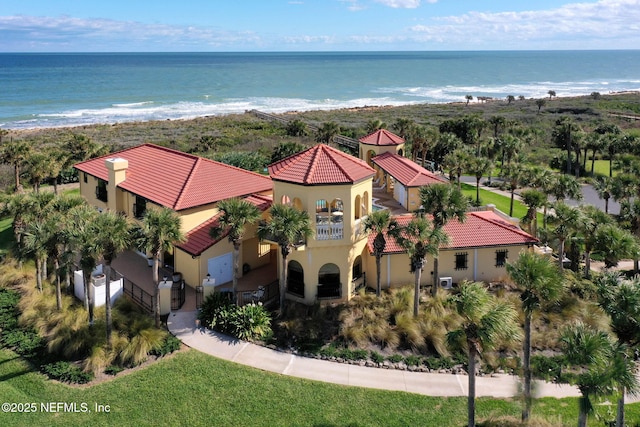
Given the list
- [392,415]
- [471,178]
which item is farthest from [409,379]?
[471,178]

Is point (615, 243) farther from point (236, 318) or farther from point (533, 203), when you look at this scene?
point (236, 318)

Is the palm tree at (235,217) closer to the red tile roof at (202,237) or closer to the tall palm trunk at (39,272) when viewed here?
the red tile roof at (202,237)

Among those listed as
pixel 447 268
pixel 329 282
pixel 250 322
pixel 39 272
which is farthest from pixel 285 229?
pixel 39 272

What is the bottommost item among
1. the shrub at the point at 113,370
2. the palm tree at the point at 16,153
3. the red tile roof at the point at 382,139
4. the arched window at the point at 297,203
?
the shrub at the point at 113,370

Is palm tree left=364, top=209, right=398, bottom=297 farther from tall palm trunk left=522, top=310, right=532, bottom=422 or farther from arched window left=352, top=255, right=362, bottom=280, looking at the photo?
tall palm trunk left=522, top=310, right=532, bottom=422

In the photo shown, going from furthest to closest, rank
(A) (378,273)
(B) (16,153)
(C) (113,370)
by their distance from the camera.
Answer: (B) (16,153) → (A) (378,273) → (C) (113,370)

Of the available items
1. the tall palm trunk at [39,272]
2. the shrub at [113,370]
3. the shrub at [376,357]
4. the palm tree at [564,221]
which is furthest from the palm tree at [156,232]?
the palm tree at [564,221]
